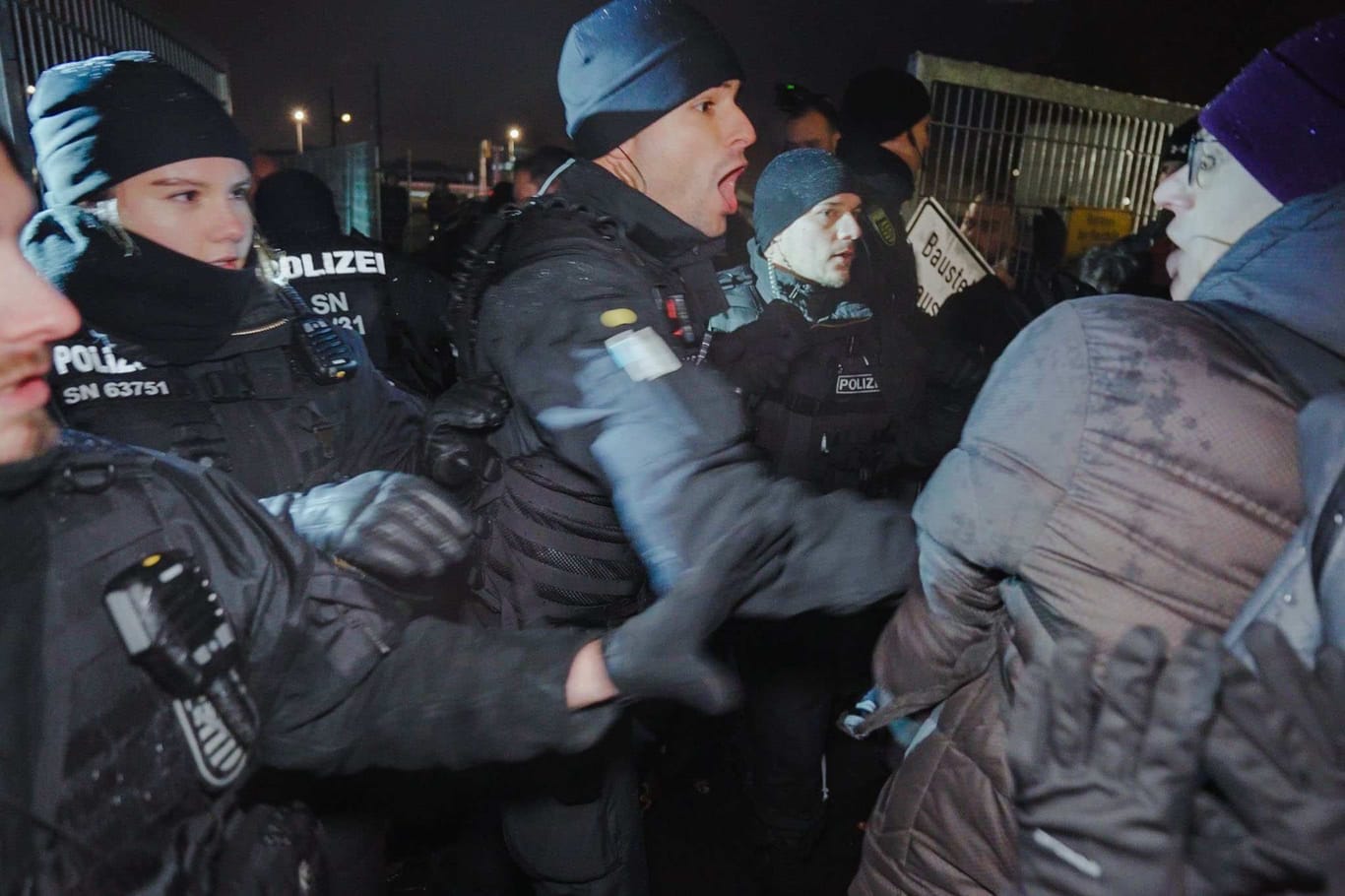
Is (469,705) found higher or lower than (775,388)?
higher

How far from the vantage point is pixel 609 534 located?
2066mm

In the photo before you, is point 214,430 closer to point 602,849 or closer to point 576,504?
point 576,504

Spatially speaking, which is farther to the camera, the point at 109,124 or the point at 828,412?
the point at 828,412

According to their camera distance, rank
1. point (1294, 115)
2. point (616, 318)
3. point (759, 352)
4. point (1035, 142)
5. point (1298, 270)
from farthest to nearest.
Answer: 1. point (1035, 142)
2. point (759, 352)
3. point (616, 318)
4. point (1294, 115)
5. point (1298, 270)

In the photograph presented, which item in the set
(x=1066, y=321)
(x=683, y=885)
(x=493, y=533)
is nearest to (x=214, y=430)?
(x=493, y=533)

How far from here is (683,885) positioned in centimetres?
298

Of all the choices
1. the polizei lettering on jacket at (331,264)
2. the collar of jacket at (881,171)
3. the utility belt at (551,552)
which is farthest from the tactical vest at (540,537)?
the collar of jacket at (881,171)

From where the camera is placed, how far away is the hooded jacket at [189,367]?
1.84 m

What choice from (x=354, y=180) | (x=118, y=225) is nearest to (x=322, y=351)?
Answer: (x=118, y=225)

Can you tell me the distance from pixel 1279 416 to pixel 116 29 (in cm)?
515

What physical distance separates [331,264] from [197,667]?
3130 mm

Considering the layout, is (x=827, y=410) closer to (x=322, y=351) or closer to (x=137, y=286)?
(x=322, y=351)

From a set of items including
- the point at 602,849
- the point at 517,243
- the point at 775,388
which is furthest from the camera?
the point at 775,388

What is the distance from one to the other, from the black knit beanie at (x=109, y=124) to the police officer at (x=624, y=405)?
100cm
